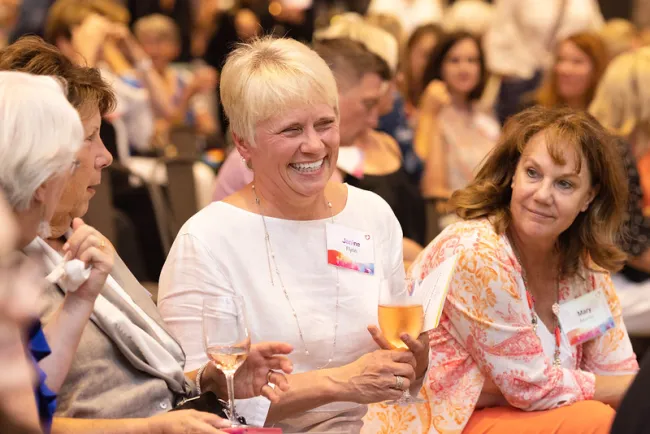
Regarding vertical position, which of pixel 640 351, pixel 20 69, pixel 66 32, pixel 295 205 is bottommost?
pixel 640 351

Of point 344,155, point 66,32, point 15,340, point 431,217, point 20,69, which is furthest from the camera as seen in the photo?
point 66,32

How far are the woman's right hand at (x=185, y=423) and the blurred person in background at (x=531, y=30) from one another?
5986 mm

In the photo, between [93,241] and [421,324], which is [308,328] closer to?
[421,324]

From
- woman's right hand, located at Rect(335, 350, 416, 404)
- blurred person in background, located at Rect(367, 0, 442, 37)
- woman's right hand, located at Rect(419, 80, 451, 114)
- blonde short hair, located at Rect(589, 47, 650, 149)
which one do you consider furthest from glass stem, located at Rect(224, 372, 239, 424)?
blurred person in background, located at Rect(367, 0, 442, 37)

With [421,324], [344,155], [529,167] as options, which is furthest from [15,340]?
[344,155]

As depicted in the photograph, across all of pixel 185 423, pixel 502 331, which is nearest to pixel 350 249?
pixel 502 331

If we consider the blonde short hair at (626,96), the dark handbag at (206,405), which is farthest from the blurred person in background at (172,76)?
the dark handbag at (206,405)

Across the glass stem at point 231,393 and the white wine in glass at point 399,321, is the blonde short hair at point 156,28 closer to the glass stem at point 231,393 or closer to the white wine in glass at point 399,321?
the white wine in glass at point 399,321

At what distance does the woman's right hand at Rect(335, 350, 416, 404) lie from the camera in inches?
99.0

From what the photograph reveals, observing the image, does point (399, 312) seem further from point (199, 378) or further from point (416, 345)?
point (199, 378)

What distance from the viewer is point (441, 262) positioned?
2852 millimetres

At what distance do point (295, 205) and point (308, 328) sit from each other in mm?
341

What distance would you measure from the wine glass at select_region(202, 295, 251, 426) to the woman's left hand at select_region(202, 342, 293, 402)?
0.14 meters

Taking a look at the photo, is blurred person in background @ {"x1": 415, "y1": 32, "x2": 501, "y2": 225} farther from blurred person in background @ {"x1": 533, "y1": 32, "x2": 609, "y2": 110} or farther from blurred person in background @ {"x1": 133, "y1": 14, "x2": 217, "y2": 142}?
blurred person in background @ {"x1": 133, "y1": 14, "x2": 217, "y2": 142}
